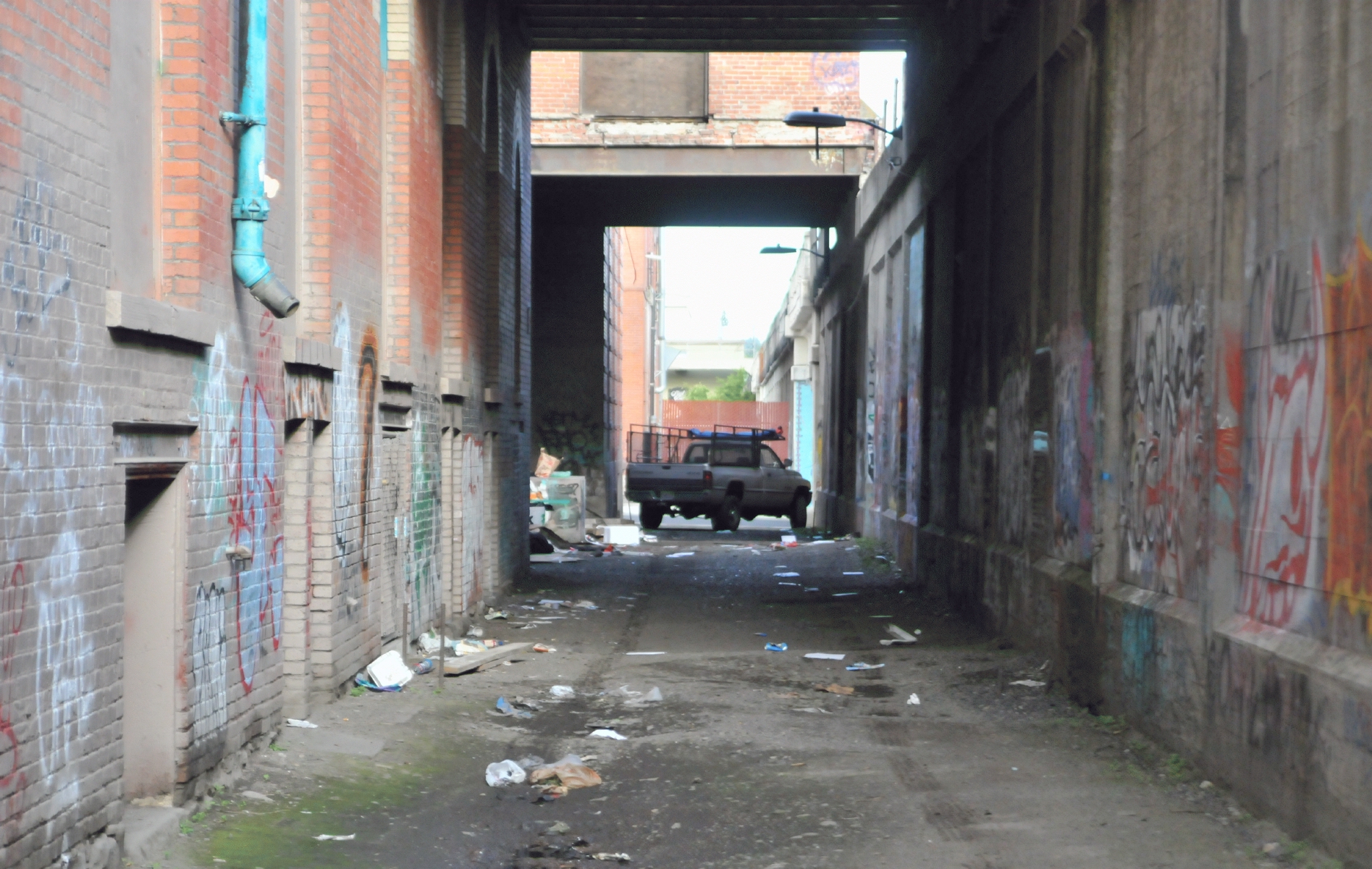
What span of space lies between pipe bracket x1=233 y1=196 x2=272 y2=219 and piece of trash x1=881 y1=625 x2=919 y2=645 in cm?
753

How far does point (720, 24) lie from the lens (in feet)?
58.5

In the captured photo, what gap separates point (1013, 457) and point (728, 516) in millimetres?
16913

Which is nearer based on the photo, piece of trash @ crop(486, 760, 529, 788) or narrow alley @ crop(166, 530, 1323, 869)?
narrow alley @ crop(166, 530, 1323, 869)

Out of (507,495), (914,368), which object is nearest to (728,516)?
(914,368)

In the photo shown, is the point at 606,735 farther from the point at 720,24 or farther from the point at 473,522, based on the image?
the point at 720,24

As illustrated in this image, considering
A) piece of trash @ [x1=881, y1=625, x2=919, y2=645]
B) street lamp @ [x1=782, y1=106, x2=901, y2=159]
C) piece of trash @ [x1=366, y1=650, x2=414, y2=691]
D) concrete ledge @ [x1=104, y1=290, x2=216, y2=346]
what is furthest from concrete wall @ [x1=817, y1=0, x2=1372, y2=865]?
concrete ledge @ [x1=104, y1=290, x2=216, y2=346]

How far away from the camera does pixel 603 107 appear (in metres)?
23.7

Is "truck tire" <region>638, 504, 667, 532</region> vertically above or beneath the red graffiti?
beneath

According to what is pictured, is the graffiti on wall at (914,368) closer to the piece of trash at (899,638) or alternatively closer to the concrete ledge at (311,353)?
the piece of trash at (899,638)

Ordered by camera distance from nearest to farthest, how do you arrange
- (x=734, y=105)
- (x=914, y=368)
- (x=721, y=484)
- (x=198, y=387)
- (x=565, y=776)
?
(x=198, y=387) < (x=565, y=776) < (x=914, y=368) < (x=734, y=105) < (x=721, y=484)

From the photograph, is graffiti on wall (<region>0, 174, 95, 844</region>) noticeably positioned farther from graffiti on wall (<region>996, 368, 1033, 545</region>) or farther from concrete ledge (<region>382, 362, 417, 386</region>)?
graffiti on wall (<region>996, 368, 1033, 545</region>)

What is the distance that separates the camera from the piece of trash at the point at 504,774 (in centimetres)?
718

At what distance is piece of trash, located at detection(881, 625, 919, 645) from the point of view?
12303mm

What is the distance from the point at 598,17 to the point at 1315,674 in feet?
45.1
